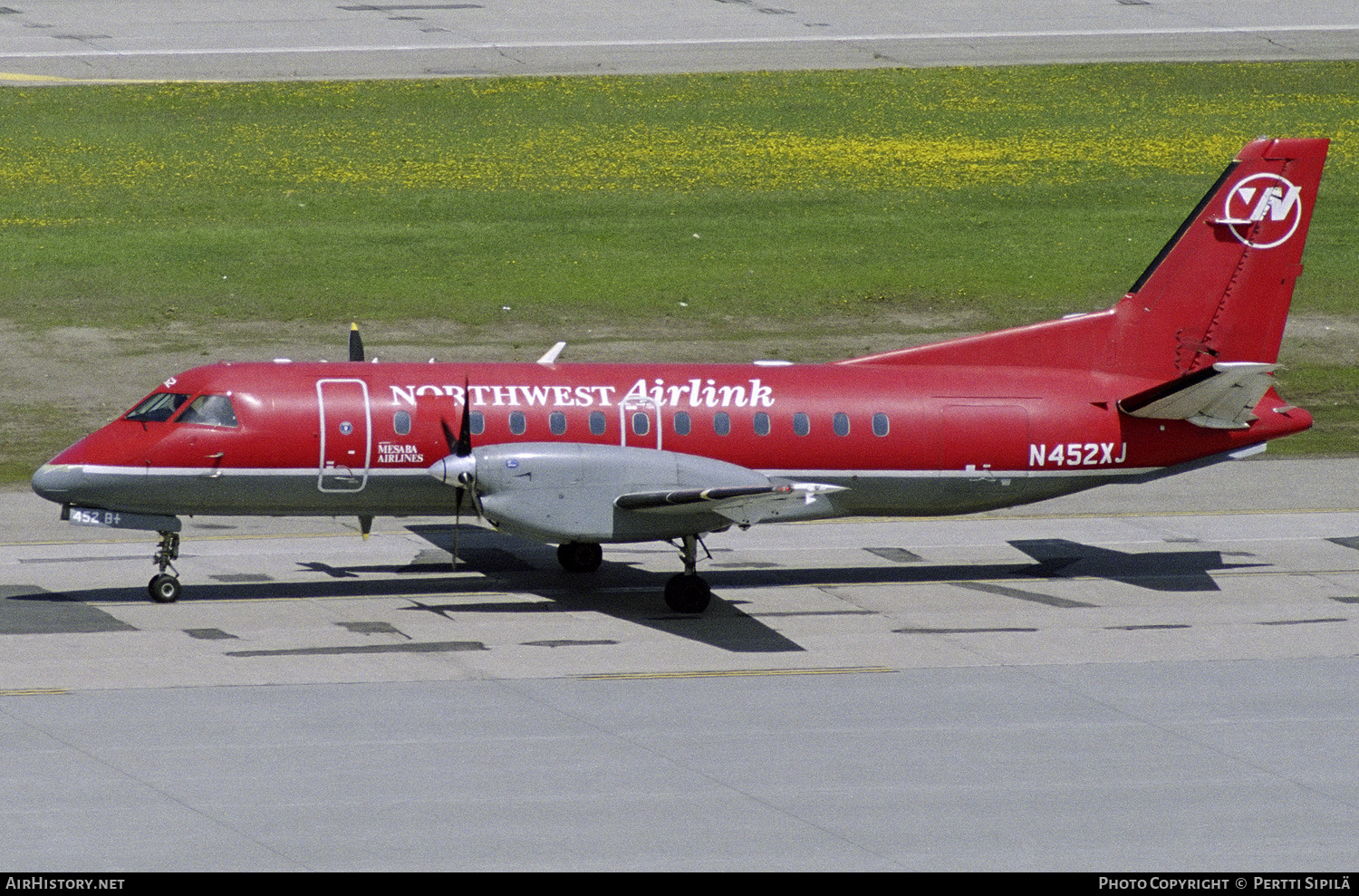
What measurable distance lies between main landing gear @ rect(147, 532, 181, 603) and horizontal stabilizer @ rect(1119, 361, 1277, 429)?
14.7m

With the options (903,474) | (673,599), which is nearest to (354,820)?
(673,599)

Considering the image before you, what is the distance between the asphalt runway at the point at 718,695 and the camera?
17797 mm

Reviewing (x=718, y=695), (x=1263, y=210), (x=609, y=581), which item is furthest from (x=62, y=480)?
(x=1263, y=210)

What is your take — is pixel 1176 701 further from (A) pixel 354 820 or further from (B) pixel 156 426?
(B) pixel 156 426

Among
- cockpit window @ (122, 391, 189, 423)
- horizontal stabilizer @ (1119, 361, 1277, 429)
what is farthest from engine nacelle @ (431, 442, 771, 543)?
horizontal stabilizer @ (1119, 361, 1277, 429)

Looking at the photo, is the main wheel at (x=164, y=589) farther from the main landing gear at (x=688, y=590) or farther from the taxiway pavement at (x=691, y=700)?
the main landing gear at (x=688, y=590)

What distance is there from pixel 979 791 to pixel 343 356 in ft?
92.4

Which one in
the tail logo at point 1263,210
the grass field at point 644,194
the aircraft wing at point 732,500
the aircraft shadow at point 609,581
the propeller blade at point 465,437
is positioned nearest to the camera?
the aircraft wing at point 732,500

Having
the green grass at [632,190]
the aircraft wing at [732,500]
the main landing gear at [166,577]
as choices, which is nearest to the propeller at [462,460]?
the aircraft wing at [732,500]

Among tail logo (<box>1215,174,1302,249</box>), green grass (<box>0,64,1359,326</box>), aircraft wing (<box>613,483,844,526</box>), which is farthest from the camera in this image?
green grass (<box>0,64,1359,326</box>)

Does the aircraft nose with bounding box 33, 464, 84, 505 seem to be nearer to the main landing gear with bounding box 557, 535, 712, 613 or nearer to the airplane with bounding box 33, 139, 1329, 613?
the airplane with bounding box 33, 139, 1329, 613

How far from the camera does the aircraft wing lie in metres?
24.4

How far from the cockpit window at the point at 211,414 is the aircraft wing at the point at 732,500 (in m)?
5.93

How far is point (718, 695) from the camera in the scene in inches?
890
